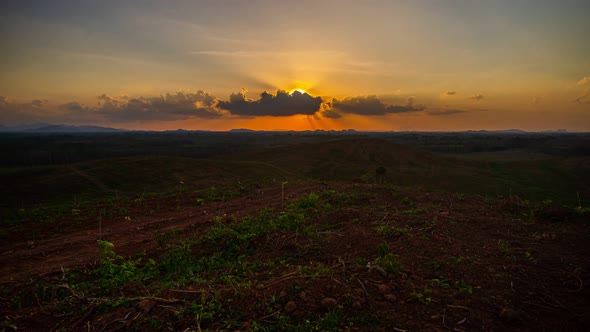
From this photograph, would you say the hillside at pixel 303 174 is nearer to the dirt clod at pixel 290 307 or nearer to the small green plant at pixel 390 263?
the small green plant at pixel 390 263

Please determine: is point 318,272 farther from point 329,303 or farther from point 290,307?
point 290,307

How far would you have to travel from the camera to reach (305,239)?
253 inches

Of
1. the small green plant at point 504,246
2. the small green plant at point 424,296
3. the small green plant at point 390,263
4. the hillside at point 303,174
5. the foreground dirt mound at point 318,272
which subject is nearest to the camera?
the foreground dirt mound at point 318,272

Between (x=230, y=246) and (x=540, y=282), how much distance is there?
5.54 metres

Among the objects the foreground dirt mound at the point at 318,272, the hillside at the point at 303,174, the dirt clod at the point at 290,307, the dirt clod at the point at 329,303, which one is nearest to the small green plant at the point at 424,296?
the foreground dirt mound at the point at 318,272

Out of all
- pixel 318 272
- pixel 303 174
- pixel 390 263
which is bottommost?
pixel 303 174

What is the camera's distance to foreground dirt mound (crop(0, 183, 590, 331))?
3.79 metres

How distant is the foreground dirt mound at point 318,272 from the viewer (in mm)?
3791

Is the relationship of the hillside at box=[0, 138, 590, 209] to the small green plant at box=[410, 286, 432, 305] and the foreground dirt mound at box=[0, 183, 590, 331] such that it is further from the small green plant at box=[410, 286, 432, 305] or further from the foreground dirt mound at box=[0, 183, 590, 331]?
the small green plant at box=[410, 286, 432, 305]

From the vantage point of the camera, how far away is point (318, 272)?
15.1 feet

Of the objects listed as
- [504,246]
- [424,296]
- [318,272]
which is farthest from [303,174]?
[424,296]

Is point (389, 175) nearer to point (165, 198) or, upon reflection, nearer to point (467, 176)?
point (467, 176)

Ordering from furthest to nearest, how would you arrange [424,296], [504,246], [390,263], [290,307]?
[504,246] < [390,263] < [424,296] < [290,307]

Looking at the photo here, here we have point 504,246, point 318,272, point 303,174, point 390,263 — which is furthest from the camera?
point 303,174
